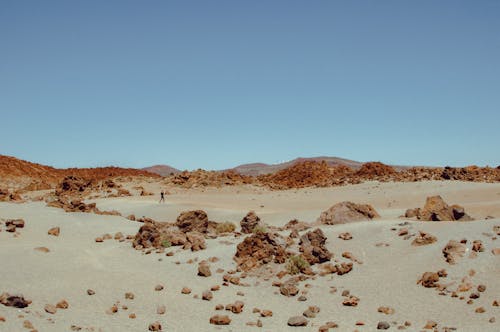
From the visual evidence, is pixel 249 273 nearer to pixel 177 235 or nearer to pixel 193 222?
pixel 177 235

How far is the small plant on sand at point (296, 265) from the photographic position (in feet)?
37.8

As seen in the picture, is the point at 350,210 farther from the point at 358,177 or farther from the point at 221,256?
the point at 358,177

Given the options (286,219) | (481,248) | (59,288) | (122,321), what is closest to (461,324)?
(481,248)

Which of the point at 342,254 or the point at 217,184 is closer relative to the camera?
the point at 342,254

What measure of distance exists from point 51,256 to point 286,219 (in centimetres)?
1172

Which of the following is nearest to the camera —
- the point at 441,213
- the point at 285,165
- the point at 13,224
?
the point at 441,213

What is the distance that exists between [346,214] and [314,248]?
4341 mm

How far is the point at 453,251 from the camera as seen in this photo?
11.0 metres

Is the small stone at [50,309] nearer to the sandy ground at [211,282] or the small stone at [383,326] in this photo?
the sandy ground at [211,282]

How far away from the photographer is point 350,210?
643 inches

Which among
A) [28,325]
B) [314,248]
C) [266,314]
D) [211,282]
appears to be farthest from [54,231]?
[266,314]

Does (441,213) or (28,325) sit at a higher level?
(441,213)

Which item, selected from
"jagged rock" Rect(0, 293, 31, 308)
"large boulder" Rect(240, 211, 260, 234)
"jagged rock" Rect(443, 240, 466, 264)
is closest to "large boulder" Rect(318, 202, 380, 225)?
"large boulder" Rect(240, 211, 260, 234)

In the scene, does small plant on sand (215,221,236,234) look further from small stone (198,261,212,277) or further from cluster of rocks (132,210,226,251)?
small stone (198,261,212,277)
